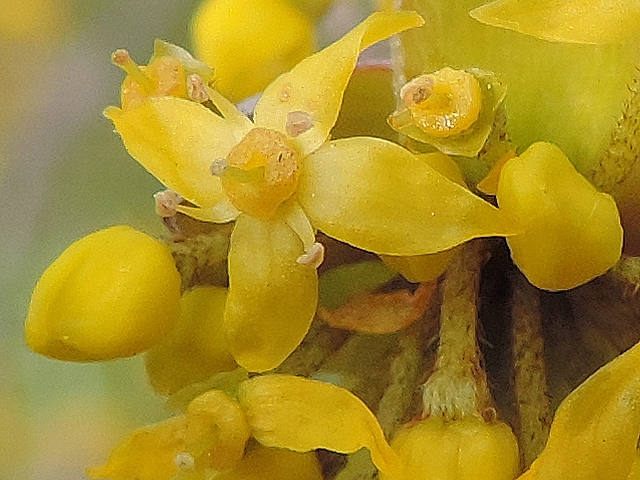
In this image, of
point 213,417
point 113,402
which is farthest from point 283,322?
point 113,402

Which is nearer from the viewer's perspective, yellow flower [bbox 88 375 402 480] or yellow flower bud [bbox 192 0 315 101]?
A: yellow flower [bbox 88 375 402 480]

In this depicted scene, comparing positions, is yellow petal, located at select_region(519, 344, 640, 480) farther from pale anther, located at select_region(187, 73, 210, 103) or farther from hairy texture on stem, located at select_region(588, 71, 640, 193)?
pale anther, located at select_region(187, 73, 210, 103)

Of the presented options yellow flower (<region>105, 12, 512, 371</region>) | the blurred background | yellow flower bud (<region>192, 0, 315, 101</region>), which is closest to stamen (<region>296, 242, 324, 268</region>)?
yellow flower (<region>105, 12, 512, 371</region>)

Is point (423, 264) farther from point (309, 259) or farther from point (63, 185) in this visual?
point (63, 185)

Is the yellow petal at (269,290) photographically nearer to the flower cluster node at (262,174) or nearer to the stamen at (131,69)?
the flower cluster node at (262,174)

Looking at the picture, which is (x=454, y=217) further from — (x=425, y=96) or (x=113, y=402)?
(x=113, y=402)

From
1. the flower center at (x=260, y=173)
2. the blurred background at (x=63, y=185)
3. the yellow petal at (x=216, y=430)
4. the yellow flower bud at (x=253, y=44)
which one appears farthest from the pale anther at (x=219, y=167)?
the blurred background at (x=63, y=185)

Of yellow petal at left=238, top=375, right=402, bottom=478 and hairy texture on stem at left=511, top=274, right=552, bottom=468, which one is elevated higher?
yellow petal at left=238, top=375, right=402, bottom=478
